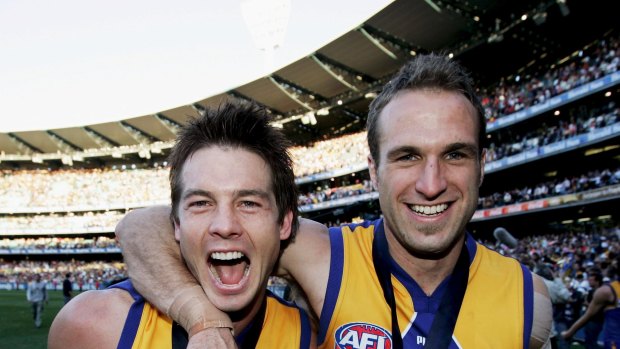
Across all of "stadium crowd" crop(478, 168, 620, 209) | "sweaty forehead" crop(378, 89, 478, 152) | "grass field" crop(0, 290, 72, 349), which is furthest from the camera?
"stadium crowd" crop(478, 168, 620, 209)

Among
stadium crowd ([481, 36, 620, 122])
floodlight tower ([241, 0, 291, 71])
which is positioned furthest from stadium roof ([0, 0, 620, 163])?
floodlight tower ([241, 0, 291, 71])

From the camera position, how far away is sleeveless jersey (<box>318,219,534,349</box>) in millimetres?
2291

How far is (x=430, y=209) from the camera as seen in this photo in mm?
2307

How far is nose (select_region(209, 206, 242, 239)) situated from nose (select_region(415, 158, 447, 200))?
32.1 inches

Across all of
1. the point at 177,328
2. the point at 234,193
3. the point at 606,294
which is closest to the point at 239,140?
the point at 234,193

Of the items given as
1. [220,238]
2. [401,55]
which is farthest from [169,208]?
[401,55]

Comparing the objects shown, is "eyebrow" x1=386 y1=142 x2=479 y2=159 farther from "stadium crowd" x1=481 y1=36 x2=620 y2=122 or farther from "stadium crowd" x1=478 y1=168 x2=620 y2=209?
"stadium crowd" x1=481 y1=36 x2=620 y2=122

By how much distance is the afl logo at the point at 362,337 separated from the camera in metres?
2.29

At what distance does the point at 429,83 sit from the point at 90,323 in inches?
73.0

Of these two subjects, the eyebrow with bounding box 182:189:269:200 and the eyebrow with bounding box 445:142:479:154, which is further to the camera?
the eyebrow with bounding box 445:142:479:154

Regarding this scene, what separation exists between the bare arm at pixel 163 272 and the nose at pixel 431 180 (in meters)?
1.00

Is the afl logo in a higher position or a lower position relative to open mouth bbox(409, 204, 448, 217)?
lower

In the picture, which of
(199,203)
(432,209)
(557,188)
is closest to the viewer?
(199,203)

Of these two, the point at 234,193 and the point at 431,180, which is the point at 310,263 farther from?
the point at 431,180
